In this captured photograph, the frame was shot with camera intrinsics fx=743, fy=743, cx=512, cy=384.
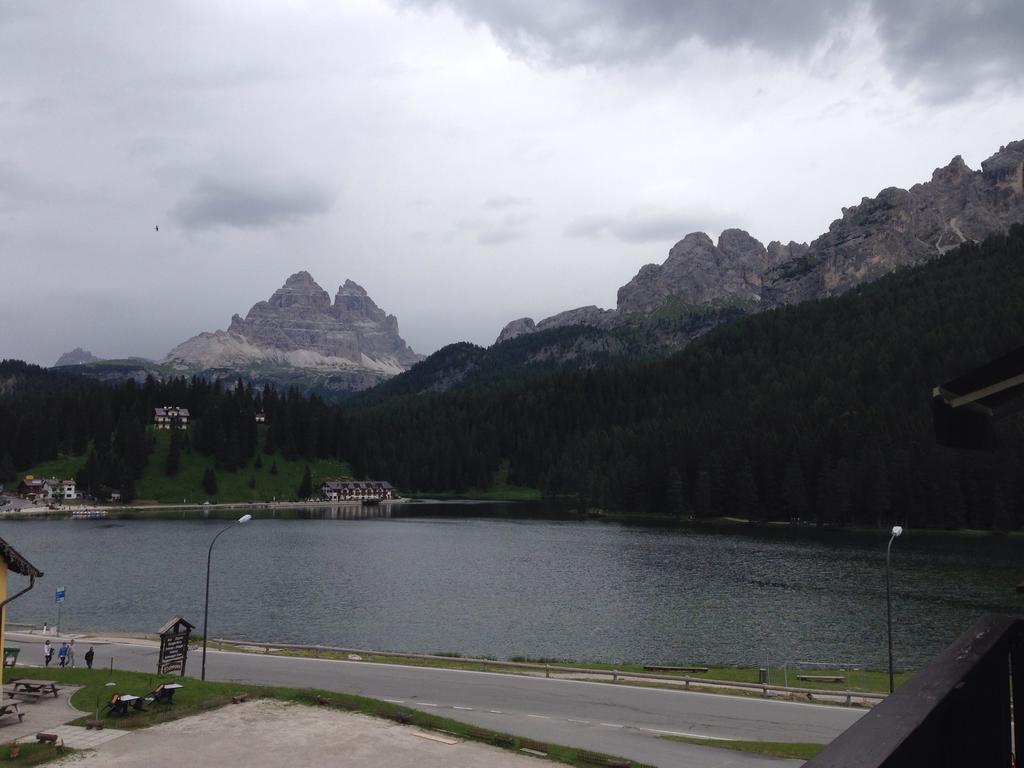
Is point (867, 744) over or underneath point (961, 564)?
over

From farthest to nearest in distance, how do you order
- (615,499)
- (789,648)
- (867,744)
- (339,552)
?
1. (615,499)
2. (339,552)
3. (789,648)
4. (867,744)

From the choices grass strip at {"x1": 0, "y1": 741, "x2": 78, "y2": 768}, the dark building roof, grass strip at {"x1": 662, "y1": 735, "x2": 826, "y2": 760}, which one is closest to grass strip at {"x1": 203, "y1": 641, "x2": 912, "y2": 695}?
grass strip at {"x1": 662, "y1": 735, "x2": 826, "y2": 760}

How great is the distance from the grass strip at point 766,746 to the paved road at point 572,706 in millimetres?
775

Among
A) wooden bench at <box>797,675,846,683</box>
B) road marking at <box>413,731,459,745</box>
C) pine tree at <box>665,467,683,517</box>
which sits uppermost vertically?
pine tree at <box>665,467,683,517</box>

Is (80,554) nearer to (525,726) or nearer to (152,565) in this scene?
(152,565)

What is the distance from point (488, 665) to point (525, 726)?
1423 centimetres

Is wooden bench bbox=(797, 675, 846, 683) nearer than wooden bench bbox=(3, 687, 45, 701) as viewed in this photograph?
No

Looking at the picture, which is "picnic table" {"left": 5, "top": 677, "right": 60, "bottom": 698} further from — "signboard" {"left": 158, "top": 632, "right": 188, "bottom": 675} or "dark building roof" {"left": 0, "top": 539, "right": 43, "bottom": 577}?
"dark building roof" {"left": 0, "top": 539, "right": 43, "bottom": 577}

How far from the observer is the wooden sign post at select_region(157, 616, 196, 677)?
39.1 meters

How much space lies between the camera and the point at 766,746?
29.4 metres

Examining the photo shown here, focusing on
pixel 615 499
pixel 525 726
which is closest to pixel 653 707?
pixel 525 726

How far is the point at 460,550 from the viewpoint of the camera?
113 m

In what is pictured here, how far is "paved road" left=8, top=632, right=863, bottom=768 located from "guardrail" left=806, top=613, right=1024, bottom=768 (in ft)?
86.0

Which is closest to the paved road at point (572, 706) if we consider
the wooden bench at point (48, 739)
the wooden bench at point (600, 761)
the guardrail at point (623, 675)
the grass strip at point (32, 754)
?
the guardrail at point (623, 675)
